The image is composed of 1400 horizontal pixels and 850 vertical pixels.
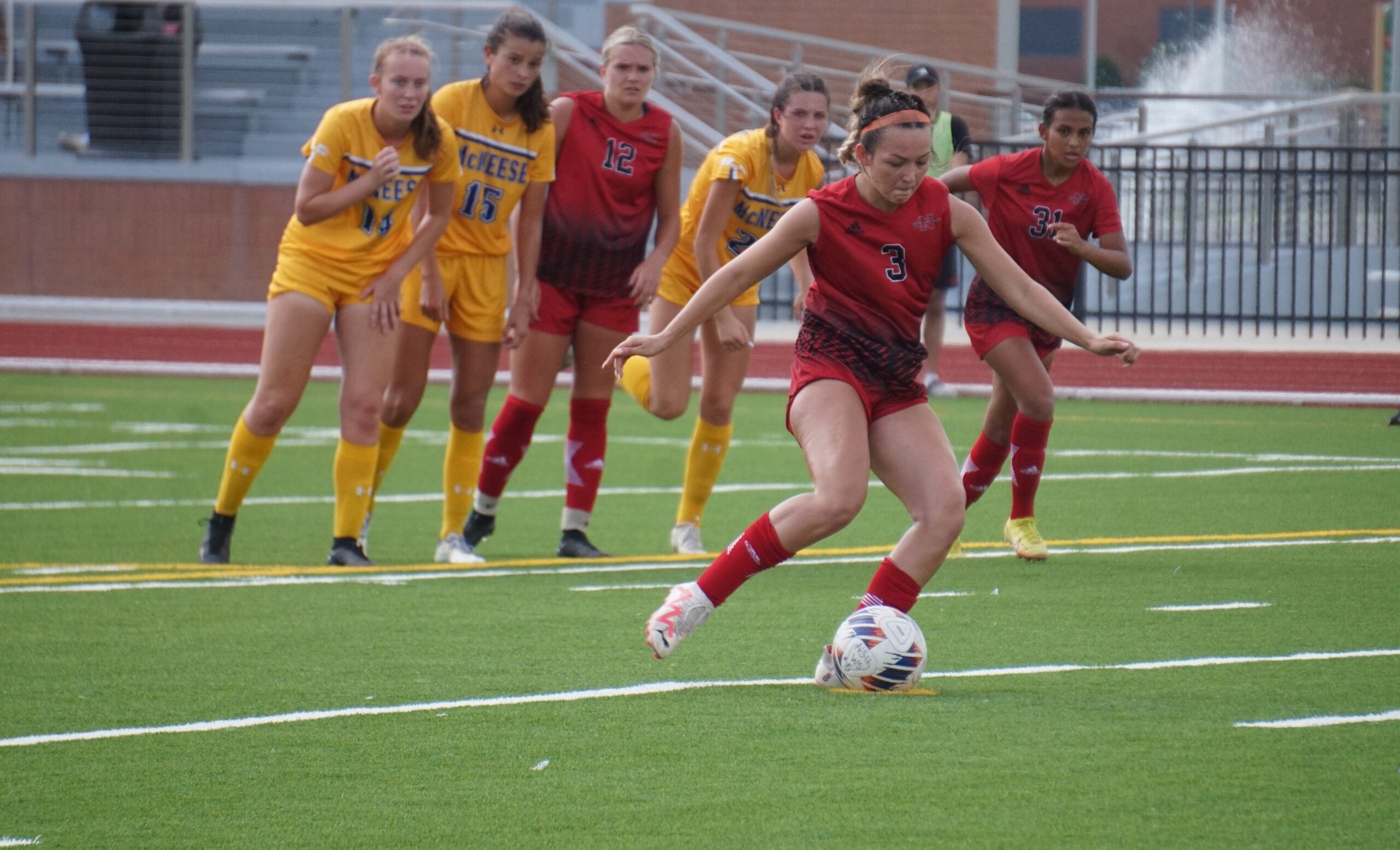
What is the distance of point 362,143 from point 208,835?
4.19 meters

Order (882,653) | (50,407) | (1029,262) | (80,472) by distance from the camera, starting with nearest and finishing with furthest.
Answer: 1. (882,653)
2. (1029,262)
3. (80,472)
4. (50,407)

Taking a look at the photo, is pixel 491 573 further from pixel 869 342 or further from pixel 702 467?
pixel 869 342

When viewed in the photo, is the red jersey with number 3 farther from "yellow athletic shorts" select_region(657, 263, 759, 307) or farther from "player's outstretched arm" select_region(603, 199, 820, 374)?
"player's outstretched arm" select_region(603, 199, 820, 374)

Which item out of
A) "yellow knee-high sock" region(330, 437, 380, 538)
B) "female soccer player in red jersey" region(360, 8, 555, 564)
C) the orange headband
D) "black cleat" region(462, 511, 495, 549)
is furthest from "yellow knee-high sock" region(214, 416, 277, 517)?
the orange headband

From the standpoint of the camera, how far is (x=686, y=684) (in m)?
5.46

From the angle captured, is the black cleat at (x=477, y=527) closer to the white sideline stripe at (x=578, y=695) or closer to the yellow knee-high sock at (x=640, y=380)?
the yellow knee-high sock at (x=640, y=380)

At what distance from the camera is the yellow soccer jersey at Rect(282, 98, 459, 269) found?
300 inches

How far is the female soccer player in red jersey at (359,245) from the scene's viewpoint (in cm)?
754

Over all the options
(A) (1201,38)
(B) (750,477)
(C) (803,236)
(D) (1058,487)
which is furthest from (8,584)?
(A) (1201,38)

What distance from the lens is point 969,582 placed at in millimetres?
7371

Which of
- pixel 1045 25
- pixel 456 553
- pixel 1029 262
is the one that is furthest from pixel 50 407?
pixel 1045 25

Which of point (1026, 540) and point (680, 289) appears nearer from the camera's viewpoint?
point (1026, 540)

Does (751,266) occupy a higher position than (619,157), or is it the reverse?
(619,157)

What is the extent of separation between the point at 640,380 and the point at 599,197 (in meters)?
0.87
